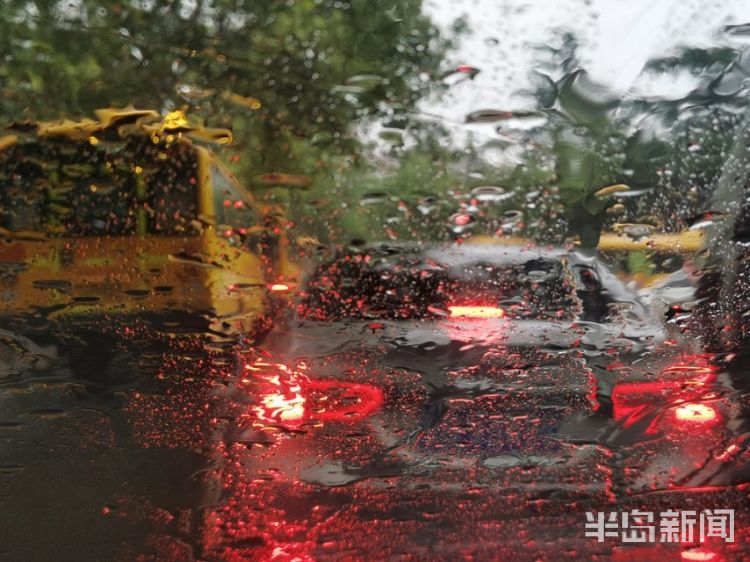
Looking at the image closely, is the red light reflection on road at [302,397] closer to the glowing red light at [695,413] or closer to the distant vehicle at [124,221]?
the distant vehicle at [124,221]

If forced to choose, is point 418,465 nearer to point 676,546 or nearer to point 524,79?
point 676,546

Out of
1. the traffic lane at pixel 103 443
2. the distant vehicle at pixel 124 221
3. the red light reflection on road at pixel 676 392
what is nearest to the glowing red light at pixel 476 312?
the red light reflection on road at pixel 676 392

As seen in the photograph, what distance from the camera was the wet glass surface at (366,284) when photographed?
3.27 metres

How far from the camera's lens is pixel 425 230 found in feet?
11.7

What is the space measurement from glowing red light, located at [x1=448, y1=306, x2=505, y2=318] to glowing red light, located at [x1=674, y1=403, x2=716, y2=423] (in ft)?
3.09

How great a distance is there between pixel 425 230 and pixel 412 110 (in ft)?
1.69

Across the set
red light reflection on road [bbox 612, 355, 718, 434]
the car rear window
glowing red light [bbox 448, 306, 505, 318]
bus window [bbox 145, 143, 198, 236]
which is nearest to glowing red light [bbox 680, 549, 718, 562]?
red light reflection on road [bbox 612, 355, 718, 434]

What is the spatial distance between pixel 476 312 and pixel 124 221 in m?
1.61

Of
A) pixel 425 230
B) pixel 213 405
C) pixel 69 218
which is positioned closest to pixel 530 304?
pixel 425 230

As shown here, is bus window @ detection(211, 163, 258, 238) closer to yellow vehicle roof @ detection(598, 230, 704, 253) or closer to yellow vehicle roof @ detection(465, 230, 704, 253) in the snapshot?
yellow vehicle roof @ detection(465, 230, 704, 253)

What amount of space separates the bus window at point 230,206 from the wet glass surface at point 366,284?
1 centimetres

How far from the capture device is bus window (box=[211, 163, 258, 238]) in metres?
3.43

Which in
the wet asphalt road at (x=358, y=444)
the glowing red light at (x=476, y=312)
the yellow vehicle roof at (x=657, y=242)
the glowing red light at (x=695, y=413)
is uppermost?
the yellow vehicle roof at (x=657, y=242)

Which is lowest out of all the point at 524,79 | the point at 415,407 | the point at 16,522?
the point at 16,522
